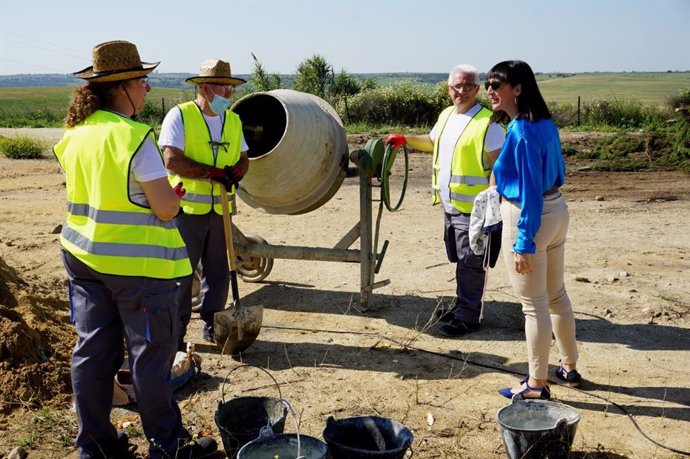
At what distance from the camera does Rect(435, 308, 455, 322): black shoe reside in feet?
18.1

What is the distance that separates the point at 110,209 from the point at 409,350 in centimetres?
252

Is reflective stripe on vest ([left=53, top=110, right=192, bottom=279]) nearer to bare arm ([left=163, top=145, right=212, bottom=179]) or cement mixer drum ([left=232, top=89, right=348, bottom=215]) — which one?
bare arm ([left=163, top=145, right=212, bottom=179])

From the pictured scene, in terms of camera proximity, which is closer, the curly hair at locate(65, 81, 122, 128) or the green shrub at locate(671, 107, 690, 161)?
the curly hair at locate(65, 81, 122, 128)

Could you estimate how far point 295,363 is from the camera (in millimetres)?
4781

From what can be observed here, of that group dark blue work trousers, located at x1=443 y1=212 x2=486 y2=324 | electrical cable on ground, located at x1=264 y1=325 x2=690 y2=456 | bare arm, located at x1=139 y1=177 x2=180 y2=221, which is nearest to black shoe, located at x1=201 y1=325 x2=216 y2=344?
electrical cable on ground, located at x1=264 y1=325 x2=690 y2=456

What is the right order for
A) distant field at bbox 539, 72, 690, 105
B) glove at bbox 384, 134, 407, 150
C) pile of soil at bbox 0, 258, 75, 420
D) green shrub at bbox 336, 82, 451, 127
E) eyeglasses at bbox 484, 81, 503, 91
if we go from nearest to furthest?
eyeglasses at bbox 484, 81, 503, 91
pile of soil at bbox 0, 258, 75, 420
glove at bbox 384, 134, 407, 150
green shrub at bbox 336, 82, 451, 127
distant field at bbox 539, 72, 690, 105

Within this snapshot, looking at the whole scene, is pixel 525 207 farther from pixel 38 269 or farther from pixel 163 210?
pixel 38 269

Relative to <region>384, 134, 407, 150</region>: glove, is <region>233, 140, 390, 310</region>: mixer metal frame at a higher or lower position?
lower

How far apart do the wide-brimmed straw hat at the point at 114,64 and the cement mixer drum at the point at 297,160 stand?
2.06m

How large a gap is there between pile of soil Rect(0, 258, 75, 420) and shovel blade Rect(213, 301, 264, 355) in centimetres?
88

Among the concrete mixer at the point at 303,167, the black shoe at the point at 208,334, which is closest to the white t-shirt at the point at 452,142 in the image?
the concrete mixer at the point at 303,167

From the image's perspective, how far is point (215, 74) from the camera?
4738mm

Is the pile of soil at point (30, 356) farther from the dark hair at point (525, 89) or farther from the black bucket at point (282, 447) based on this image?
the dark hair at point (525, 89)

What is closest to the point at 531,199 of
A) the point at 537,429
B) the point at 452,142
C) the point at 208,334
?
the point at 537,429
